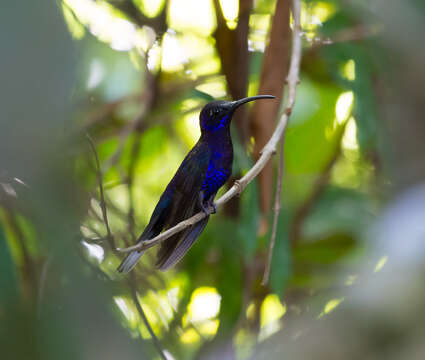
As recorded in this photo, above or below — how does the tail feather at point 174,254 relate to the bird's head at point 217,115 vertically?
below

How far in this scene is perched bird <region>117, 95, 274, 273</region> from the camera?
450 mm

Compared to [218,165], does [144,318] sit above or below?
below

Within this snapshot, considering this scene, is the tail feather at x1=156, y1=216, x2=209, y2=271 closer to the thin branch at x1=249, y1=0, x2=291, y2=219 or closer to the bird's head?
the bird's head

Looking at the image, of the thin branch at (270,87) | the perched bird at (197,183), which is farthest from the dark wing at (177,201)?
the thin branch at (270,87)

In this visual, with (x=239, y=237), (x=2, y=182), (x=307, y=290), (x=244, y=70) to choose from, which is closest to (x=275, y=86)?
(x=244, y=70)

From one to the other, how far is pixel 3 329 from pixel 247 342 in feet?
1.33

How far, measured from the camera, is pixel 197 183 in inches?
20.1

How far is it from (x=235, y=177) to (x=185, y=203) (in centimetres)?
17

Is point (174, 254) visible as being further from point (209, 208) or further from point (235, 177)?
point (235, 177)

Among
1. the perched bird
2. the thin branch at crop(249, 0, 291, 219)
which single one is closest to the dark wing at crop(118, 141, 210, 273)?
the perched bird

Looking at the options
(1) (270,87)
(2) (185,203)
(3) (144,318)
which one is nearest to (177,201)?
(2) (185,203)

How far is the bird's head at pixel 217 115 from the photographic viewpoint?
516 millimetres

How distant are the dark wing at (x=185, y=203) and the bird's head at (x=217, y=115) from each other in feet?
0.07

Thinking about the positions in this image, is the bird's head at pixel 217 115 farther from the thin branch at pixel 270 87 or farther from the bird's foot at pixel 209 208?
the thin branch at pixel 270 87
